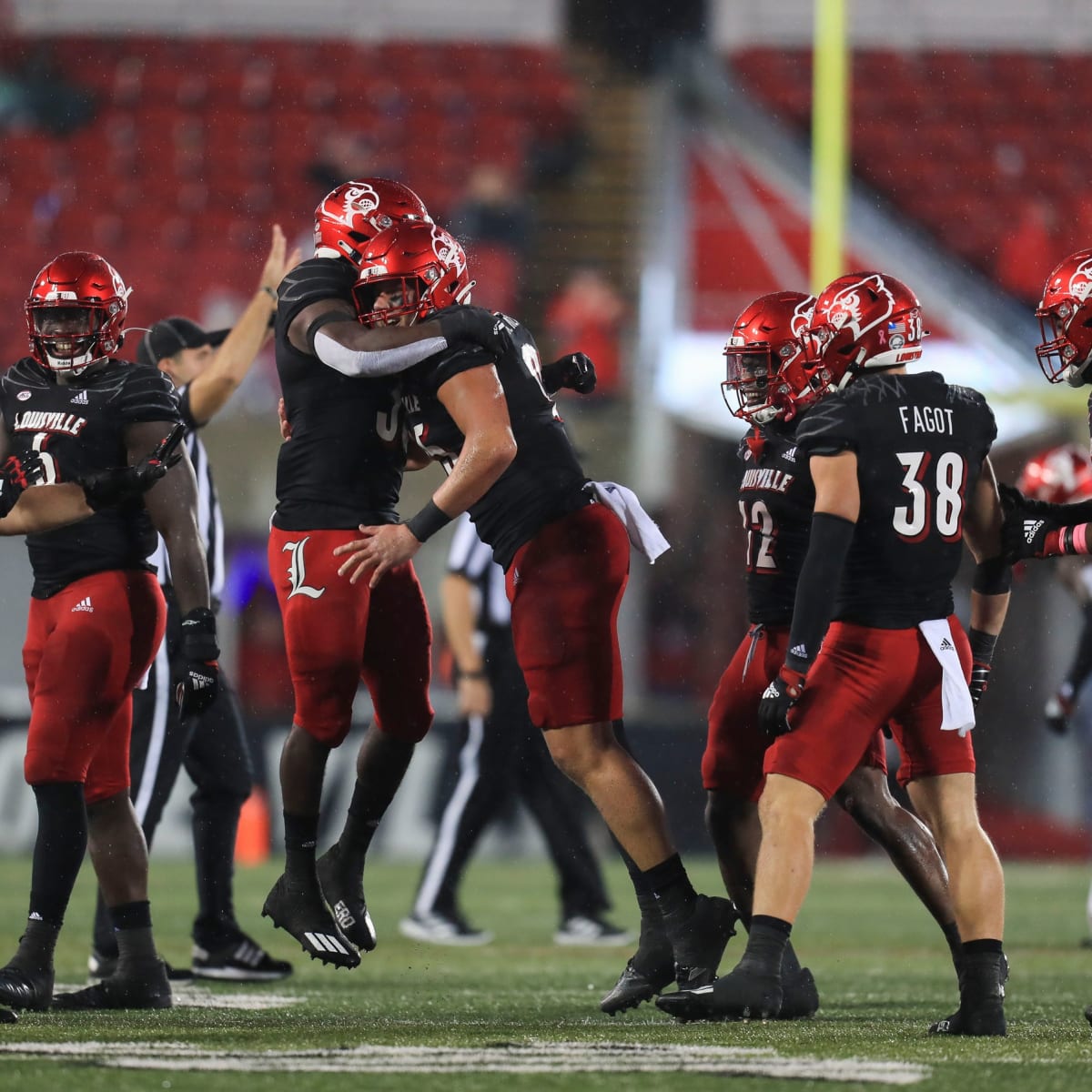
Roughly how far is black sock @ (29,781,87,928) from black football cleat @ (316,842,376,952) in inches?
23.6

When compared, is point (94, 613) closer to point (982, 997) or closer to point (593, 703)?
point (593, 703)

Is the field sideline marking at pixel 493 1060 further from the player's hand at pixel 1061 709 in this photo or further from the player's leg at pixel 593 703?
the player's hand at pixel 1061 709

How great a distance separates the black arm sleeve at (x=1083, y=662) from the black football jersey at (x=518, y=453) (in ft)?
10.1

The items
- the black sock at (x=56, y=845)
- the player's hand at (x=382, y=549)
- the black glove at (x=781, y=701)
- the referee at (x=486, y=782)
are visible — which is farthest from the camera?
the referee at (x=486, y=782)

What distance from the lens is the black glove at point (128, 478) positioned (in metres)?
4.57

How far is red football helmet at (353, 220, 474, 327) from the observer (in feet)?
15.1

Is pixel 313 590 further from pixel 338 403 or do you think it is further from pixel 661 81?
pixel 661 81

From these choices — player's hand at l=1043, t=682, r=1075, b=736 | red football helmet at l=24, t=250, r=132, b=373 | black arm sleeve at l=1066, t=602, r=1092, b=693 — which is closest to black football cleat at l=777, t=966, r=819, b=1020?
red football helmet at l=24, t=250, r=132, b=373

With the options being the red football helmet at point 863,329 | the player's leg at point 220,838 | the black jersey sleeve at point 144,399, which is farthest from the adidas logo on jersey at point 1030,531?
the player's leg at point 220,838

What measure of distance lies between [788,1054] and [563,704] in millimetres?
1122

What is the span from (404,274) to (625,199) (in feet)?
36.1

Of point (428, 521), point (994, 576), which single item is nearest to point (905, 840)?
point (994, 576)

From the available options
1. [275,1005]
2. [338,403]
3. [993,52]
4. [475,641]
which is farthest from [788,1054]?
[993,52]

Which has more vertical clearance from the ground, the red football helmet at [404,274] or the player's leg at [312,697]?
the red football helmet at [404,274]
